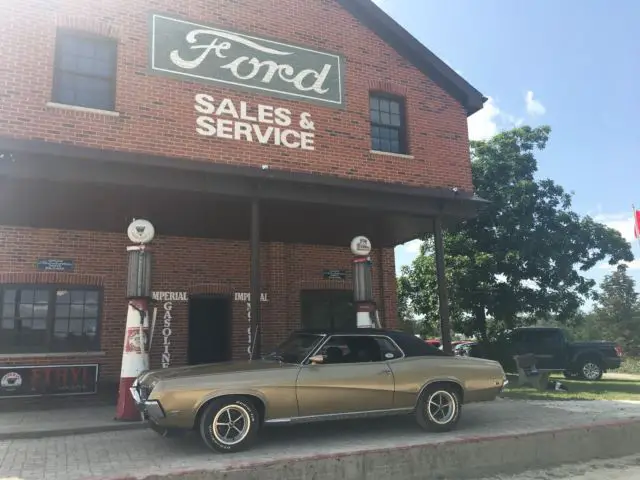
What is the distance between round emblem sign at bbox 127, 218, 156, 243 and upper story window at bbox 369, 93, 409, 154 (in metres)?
4.96

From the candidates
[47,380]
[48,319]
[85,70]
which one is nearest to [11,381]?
[47,380]

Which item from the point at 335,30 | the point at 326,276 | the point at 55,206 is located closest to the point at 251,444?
the point at 55,206

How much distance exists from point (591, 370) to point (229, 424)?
15.9m

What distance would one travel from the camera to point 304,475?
5.57m

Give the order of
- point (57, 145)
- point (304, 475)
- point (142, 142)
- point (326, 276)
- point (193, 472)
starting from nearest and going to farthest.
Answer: point (193, 472)
point (304, 475)
point (57, 145)
point (142, 142)
point (326, 276)

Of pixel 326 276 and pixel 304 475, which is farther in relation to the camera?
pixel 326 276

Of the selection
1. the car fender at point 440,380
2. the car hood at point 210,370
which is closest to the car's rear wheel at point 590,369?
the car fender at point 440,380

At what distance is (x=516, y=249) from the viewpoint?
18266 mm

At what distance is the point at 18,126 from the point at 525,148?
55.6 ft

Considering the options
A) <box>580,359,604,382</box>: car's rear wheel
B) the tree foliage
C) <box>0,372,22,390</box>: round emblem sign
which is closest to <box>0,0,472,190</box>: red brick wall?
<box>0,372,22,390</box>: round emblem sign

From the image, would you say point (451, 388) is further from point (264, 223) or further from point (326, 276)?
point (326, 276)

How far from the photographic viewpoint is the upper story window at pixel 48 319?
10.6m

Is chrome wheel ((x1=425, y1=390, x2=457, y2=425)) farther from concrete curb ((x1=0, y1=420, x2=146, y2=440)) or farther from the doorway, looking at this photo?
the doorway

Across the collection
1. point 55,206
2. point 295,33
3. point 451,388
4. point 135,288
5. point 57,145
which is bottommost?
point 451,388
